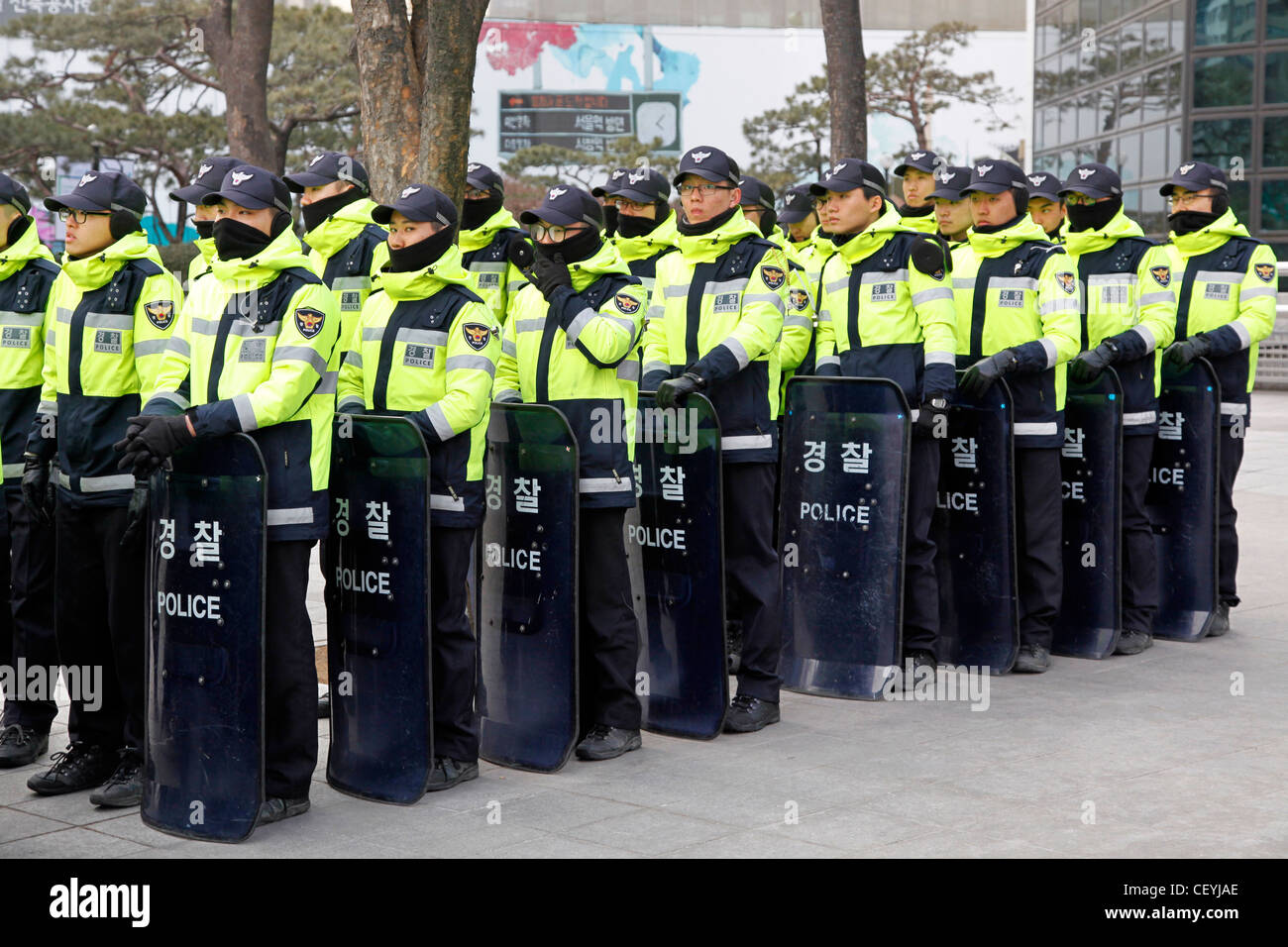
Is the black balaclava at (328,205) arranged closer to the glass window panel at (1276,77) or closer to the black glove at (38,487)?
the black glove at (38,487)

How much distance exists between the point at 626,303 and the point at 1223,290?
3.83 metres

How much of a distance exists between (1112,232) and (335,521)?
14.1ft

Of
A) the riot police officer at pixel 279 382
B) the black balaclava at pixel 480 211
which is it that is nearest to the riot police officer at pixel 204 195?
the riot police officer at pixel 279 382

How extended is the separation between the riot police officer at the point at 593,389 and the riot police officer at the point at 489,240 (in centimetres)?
89

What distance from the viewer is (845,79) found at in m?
12.4

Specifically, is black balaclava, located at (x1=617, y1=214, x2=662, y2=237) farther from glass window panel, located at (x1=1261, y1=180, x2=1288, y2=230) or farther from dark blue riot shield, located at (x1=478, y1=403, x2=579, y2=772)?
glass window panel, located at (x1=1261, y1=180, x2=1288, y2=230)

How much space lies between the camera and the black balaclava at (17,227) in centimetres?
626

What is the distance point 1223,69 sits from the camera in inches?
1059

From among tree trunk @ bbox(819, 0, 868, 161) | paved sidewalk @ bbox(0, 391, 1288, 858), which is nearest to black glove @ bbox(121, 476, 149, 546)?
paved sidewalk @ bbox(0, 391, 1288, 858)

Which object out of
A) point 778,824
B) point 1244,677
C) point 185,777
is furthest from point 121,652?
point 1244,677

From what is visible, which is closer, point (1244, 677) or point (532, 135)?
point (1244, 677)

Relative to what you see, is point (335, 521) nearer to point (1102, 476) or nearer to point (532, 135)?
point (1102, 476)

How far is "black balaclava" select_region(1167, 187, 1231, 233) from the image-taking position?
8.35 m

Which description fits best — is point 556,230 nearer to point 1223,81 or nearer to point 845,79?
point 845,79
